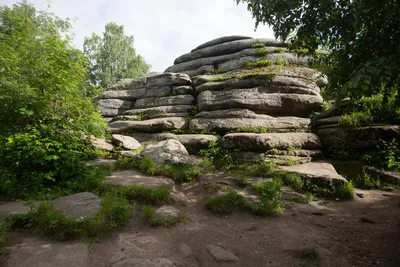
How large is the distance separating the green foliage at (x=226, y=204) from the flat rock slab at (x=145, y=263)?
287 cm

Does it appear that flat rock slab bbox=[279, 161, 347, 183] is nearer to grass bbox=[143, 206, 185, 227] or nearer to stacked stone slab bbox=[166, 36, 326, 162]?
stacked stone slab bbox=[166, 36, 326, 162]

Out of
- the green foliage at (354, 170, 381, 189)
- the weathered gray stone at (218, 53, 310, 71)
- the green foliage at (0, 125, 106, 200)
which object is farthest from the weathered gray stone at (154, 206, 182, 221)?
the weathered gray stone at (218, 53, 310, 71)

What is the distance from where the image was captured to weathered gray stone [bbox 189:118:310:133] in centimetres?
1333

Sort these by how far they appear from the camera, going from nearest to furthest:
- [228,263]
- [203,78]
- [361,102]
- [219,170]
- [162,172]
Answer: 1. [228,263]
2. [162,172]
3. [219,170]
4. [361,102]
5. [203,78]

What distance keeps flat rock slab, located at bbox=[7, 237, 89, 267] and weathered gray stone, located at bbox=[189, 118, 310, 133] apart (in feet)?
34.2

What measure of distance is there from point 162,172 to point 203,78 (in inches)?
440

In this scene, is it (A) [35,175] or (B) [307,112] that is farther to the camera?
(B) [307,112]

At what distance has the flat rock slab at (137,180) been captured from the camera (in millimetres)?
7650

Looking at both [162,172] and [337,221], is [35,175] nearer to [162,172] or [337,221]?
[162,172]

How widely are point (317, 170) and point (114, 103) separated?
17.5m

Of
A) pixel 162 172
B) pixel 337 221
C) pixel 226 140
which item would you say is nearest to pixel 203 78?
pixel 226 140

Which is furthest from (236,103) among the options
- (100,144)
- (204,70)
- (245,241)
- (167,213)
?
(245,241)

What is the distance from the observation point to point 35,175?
23.7 ft

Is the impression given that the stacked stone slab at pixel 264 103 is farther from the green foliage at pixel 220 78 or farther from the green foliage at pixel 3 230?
the green foliage at pixel 3 230
